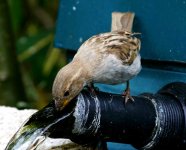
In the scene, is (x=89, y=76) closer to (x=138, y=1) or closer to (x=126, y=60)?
(x=126, y=60)

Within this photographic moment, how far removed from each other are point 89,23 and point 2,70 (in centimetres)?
124

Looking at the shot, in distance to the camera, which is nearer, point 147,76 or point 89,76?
point 89,76

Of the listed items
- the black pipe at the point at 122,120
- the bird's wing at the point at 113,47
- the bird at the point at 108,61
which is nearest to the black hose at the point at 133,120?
the black pipe at the point at 122,120

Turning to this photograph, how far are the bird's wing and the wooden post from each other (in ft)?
0.37

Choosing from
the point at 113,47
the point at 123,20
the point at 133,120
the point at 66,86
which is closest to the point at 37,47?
the point at 123,20

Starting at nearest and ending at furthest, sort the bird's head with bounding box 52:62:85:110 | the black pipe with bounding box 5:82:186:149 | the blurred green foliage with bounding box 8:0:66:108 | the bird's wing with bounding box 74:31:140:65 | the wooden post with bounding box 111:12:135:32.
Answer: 1. the black pipe with bounding box 5:82:186:149
2. the bird's head with bounding box 52:62:85:110
3. the bird's wing with bounding box 74:31:140:65
4. the wooden post with bounding box 111:12:135:32
5. the blurred green foliage with bounding box 8:0:66:108

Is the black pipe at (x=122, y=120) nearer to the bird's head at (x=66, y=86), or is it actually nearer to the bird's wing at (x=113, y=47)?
the bird's head at (x=66, y=86)

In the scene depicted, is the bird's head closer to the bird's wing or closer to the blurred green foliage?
the bird's wing

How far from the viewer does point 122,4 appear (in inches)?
169

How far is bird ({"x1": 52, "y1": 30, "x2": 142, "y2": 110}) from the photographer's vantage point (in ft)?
12.2

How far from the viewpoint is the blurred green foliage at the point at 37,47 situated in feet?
19.7

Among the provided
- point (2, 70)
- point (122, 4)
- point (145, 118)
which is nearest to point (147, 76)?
point (122, 4)

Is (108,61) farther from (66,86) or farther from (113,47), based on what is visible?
(66,86)

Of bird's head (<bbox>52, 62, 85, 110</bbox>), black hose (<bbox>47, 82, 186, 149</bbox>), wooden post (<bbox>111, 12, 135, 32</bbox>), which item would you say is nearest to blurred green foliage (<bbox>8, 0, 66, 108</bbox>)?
wooden post (<bbox>111, 12, 135, 32</bbox>)
